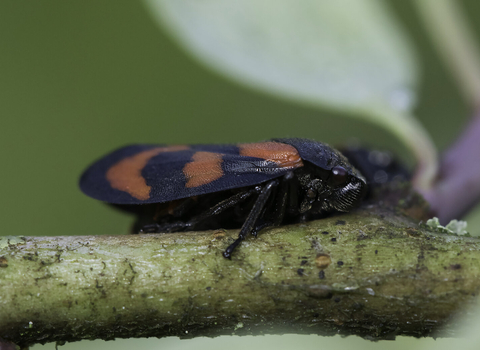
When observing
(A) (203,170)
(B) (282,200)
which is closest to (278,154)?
(B) (282,200)

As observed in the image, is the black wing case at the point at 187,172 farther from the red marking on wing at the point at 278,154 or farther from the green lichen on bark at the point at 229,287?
the green lichen on bark at the point at 229,287

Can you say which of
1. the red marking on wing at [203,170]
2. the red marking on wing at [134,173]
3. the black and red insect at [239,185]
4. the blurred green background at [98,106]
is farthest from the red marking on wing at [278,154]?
the blurred green background at [98,106]

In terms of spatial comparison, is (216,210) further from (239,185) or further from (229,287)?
(229,287)

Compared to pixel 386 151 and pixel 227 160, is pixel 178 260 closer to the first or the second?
pixel 227 160

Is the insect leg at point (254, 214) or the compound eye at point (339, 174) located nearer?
the insect leg at point (254, 214)

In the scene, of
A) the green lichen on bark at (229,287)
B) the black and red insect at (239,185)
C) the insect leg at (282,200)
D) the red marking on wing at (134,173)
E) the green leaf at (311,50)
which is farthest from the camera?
the green leaf at (311,50)
